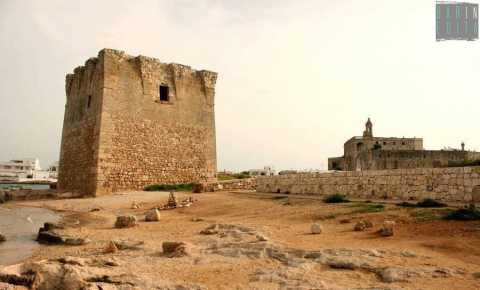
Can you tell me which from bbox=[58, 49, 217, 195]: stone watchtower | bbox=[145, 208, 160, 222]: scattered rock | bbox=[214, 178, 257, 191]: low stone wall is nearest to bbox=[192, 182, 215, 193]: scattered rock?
bbox=[214, 178, 257, 191]: low stone wall

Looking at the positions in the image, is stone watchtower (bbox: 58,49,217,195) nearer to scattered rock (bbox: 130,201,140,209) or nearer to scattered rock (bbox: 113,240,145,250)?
scattered rock (bbox: 130,201,140,209)

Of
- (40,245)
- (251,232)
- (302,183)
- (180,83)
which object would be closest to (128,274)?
(251,232)

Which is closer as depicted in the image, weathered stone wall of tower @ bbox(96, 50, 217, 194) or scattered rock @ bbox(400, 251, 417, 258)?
scattered rock @ bbox(400, 251, 417, 258)

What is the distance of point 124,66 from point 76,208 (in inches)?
288

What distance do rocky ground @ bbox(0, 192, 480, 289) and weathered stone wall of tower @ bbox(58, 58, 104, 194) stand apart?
8981mm

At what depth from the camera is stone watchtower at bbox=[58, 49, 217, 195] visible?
1775cm

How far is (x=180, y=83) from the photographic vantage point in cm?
2056

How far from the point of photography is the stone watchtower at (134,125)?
17750mm

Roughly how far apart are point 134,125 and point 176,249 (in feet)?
45.2

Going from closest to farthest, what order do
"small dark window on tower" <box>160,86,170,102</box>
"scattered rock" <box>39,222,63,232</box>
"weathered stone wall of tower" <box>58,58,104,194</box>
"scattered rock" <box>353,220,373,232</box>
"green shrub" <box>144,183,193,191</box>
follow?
"scattered rock" <box>353,220,373,232</box> → "scattered rock" <box>39,222,63,232</box> → "weathered stone wall of tower" <box>58,58,104,194</box> → "green shrub" <box>144,183,193,191</box> → "small dark window on tower" <box>160,86,170,102</box>

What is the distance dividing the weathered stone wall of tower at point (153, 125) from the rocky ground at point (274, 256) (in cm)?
872

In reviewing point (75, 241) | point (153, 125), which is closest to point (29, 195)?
point (153, 125)

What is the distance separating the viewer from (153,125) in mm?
19328

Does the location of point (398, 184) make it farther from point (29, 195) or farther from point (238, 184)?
point (29, 195)
